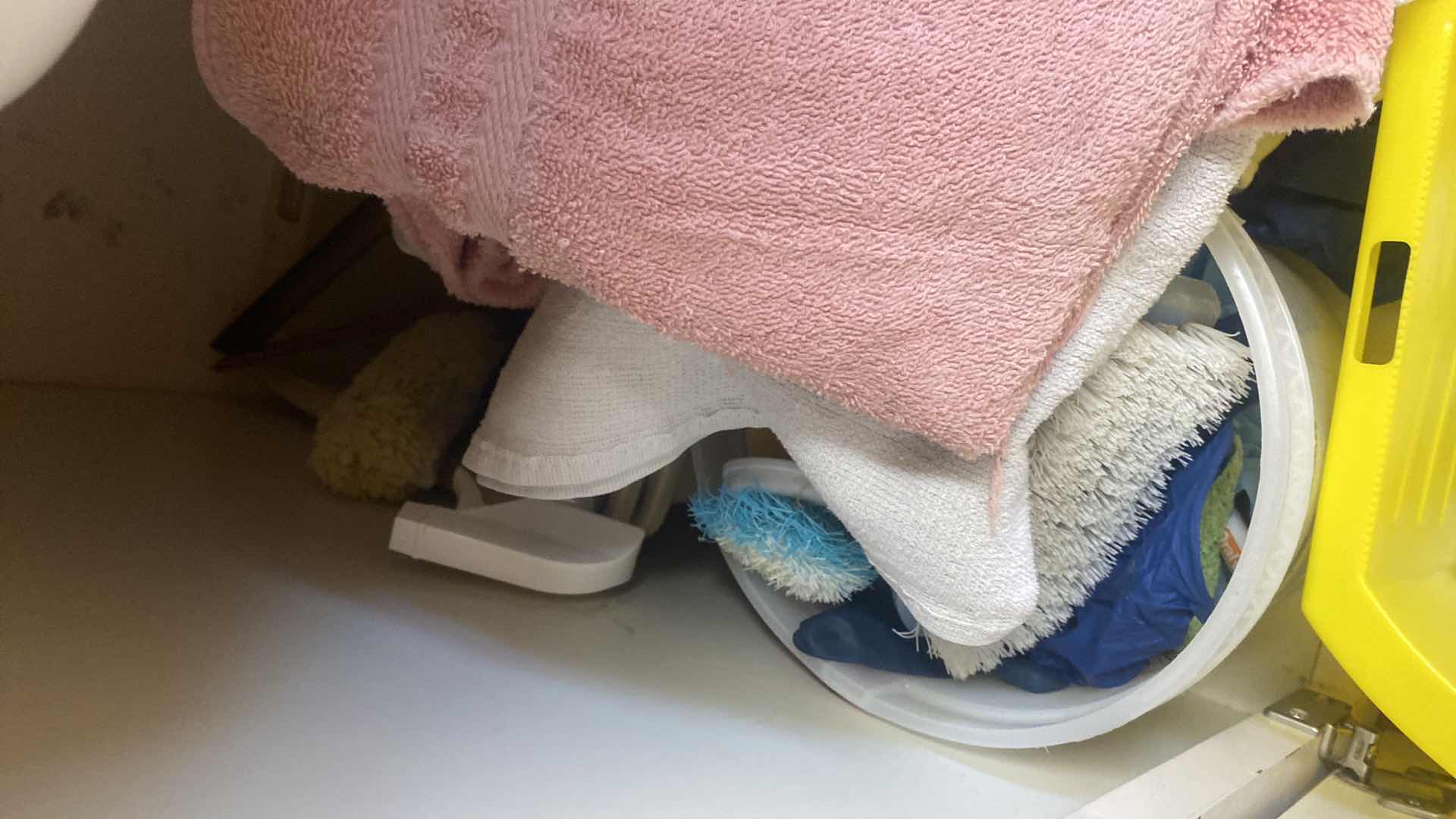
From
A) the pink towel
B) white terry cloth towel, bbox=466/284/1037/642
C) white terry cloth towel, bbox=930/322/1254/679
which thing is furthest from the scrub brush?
white terry cloth towel, bbox=930/322/1254/679

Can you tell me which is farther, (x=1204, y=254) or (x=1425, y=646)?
(x=1204, y=254)

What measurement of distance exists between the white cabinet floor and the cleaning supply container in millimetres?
30

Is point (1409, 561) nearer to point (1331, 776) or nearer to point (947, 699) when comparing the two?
point (1331, 776)

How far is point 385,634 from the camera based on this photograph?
0.62 meters

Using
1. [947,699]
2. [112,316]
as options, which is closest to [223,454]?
[112,316]

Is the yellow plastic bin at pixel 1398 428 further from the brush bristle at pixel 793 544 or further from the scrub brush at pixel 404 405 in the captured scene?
the scrub brush at pixel 404 405

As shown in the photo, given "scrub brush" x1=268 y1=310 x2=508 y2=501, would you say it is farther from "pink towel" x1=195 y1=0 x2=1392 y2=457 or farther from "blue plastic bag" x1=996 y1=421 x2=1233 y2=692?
"blue plastic bag" x1=996 y1=421 x2=1233 y2=692

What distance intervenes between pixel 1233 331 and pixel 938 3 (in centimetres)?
36

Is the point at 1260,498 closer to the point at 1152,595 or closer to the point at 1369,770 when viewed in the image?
the point at 1152,595

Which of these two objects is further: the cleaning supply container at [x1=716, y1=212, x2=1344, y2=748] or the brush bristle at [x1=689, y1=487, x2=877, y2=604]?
the brush bristle at [x1=689, y1=487, x2=877, y2=604]

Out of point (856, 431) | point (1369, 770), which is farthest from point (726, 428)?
point (1369, 770)

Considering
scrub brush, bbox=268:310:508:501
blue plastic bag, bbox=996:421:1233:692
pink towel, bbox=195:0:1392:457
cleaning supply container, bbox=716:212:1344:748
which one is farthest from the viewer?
scrub brush, bbox=268:310:508:501

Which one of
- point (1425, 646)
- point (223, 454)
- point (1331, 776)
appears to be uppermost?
point (1425, 646)

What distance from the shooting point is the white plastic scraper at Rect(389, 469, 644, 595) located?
0.71 meters
